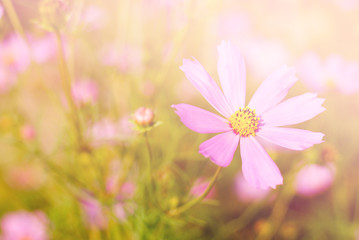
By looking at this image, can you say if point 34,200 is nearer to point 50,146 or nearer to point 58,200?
point 50,146

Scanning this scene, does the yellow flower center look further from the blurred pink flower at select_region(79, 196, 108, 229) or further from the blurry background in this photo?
the blurred pink flower at select_region(79, 196, 108, 229)

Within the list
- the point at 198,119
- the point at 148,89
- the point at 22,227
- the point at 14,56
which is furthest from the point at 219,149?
the point at 22,227

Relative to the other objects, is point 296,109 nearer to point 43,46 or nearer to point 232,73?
point 232,73

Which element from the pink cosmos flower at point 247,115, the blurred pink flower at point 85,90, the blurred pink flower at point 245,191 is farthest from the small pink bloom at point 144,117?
the blurred pink flower at point 245,191

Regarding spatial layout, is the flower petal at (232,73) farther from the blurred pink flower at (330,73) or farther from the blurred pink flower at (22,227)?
the blurred pink flower at (22,227)

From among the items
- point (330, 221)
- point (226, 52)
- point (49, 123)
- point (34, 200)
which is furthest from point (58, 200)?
point (330, 221)

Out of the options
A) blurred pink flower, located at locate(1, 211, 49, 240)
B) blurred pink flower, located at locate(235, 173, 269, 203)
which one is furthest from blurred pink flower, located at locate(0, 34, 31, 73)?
blurred pink flower, located at locate(235, 173, 269, 203)
